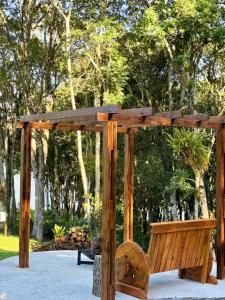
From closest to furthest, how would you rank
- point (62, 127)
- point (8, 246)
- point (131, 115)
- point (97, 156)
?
point (131, 115) → point (62, 127) → point (8, 246) → point (97, 156)

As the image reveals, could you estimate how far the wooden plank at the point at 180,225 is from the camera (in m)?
5.29

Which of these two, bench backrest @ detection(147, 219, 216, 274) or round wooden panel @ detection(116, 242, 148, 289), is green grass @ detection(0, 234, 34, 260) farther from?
bench backrest @ detection(147, 219, 216, 274)

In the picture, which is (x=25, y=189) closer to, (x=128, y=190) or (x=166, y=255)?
(x=128, y=190)

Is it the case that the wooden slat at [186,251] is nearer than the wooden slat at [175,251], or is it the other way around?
the wooden slat at [175,251]

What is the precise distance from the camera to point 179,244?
5.62 metres

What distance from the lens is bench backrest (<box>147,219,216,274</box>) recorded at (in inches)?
210

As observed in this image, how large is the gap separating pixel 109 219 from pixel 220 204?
2046mm

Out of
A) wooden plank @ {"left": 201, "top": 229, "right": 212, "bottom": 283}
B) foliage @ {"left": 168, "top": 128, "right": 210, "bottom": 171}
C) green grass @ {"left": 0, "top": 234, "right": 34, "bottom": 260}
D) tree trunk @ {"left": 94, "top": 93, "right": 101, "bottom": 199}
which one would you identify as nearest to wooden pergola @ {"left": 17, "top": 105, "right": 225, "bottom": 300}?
wooden plank @ {"left": 201, "top": 229, "right": 212, "bottom": 283}

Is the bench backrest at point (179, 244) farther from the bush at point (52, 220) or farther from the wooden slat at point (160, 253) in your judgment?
the bush at point (52, 220)

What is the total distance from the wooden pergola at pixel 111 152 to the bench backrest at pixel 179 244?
497 millimetres

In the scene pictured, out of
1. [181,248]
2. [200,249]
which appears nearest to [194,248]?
[200,249]

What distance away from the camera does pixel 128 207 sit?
7836mm

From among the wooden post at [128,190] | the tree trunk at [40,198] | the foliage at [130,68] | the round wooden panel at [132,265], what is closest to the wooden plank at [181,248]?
the round wooden panel at [132,265]

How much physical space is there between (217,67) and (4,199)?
882 centimetres
